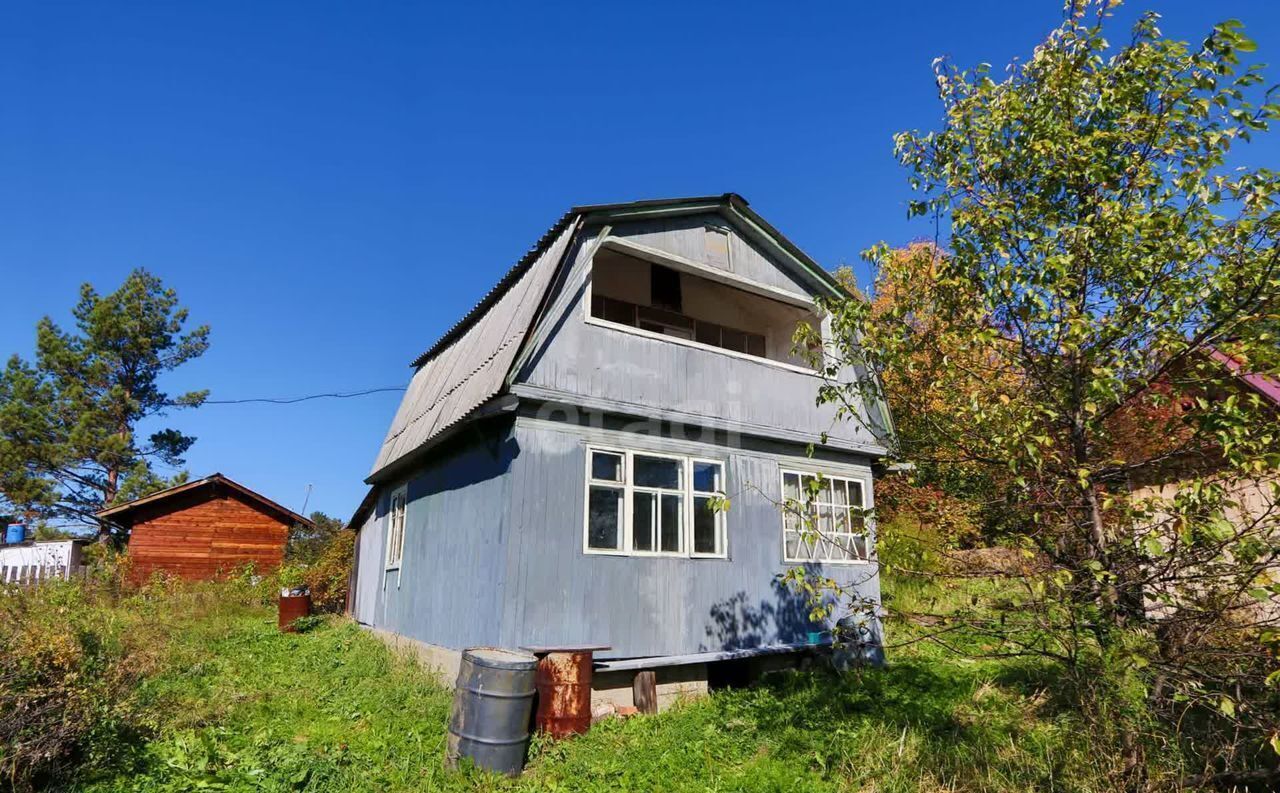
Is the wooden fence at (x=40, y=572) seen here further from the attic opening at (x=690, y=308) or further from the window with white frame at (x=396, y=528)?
the attic opening at (x=690, y=308)

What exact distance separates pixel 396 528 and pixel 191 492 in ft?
44.0

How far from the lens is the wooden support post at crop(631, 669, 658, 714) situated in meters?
8.21

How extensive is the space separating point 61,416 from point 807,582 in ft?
119

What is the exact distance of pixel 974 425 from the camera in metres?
4.76

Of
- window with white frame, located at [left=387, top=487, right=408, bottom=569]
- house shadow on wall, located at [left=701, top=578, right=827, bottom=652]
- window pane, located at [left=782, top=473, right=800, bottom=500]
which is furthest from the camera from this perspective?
window with white frame, located at [left=387, top=487, right=408, bottom=569]

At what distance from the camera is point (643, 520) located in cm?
895

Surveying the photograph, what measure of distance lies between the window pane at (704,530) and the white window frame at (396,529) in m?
5.92

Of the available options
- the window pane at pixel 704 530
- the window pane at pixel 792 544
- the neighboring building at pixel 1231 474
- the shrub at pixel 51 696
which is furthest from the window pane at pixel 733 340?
the shrub at pixel 51 696

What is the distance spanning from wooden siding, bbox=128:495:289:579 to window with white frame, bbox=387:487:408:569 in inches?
468

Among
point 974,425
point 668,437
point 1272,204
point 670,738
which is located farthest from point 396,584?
point 1272,204

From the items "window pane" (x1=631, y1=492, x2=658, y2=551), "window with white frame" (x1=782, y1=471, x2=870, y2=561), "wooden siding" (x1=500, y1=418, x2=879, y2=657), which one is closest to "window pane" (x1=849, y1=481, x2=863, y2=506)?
"window with white frame" (x1=782, y1=471, x2=870, y2=561)

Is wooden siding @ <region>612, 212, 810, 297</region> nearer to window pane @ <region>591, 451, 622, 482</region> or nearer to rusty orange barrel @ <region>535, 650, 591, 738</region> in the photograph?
window pane @ <region>591, 451, 622, 482</region>

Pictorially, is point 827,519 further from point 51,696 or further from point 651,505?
point 51,696

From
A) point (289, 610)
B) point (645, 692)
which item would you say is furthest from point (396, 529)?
point (645, 692)
